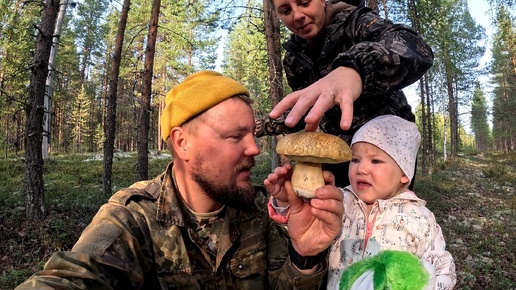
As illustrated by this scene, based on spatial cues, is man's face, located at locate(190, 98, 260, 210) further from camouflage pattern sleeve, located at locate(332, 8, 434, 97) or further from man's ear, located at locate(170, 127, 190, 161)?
camouflage pattern sleeve, located at locate(332, 8, 434, 97)

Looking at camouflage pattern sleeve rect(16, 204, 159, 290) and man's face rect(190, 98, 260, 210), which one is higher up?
man's face rect(190, 98, 260, 210)

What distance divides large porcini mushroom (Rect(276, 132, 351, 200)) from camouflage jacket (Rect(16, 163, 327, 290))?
28.9 inches

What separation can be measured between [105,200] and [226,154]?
39.4 feet

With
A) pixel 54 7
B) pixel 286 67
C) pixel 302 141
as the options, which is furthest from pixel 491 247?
pixel 54 7

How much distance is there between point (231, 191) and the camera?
9.07 ft

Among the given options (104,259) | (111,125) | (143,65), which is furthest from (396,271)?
(143,65)

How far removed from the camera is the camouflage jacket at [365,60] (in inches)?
66.8

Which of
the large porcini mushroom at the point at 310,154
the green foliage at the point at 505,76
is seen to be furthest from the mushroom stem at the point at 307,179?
the green foliage at the point at 505,76

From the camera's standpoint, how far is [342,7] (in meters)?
2.45

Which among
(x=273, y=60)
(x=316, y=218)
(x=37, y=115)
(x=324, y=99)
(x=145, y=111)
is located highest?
(x=273, y=60)

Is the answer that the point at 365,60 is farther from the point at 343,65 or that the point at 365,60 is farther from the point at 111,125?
the point at 111,125

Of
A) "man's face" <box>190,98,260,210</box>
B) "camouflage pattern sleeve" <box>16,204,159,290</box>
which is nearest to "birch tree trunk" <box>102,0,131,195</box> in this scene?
"man's face" <box>190,98,260,210</box>

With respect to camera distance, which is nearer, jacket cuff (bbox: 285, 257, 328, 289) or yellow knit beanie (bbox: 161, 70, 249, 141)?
jacket cuff (bbox: 285, 257, 328, 289)

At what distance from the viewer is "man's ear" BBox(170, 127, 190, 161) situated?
293cm
